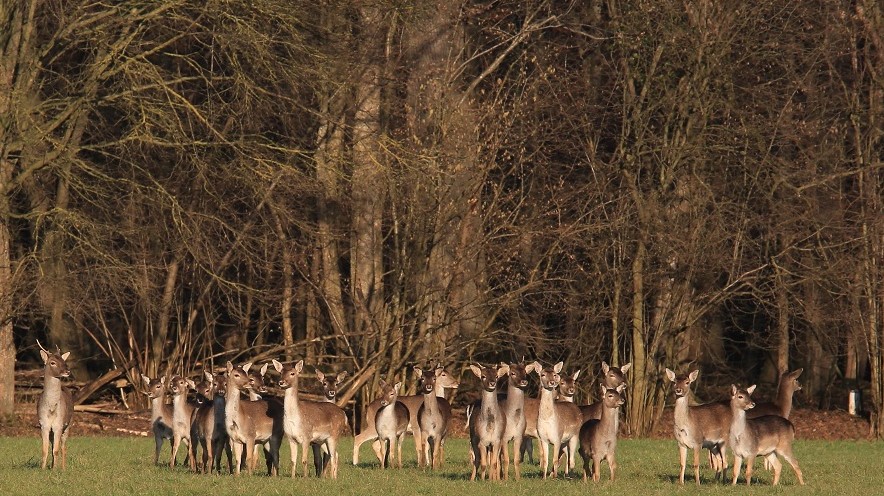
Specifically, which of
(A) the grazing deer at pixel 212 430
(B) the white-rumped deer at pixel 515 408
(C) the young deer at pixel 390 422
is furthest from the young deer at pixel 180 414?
(B) the white-rumped deer at pixel 515 408

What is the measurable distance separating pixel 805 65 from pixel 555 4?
202 inches

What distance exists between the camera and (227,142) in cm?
2477

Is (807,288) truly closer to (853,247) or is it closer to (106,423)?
(853,247)

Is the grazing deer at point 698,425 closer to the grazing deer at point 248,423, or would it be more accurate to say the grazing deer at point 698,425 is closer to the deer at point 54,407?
the grazing deer at point 248,423

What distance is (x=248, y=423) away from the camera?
56.0ft

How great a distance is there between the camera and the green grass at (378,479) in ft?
48.6

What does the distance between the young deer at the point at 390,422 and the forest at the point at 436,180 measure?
7.10 meters

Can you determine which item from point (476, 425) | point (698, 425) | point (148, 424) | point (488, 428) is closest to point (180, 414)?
point (476, 425)

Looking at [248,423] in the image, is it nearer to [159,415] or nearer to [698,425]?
[159,415]

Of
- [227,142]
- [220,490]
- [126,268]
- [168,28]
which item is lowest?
[220,490]

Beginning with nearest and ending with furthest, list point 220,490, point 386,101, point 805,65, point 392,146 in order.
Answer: point 220,490 → point 392,146 → point 386,101 → point 805,65

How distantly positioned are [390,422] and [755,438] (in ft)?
14.7

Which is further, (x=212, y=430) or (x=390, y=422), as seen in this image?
(x=390, y=422)

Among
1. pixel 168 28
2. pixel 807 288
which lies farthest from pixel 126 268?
pixel 807 288
